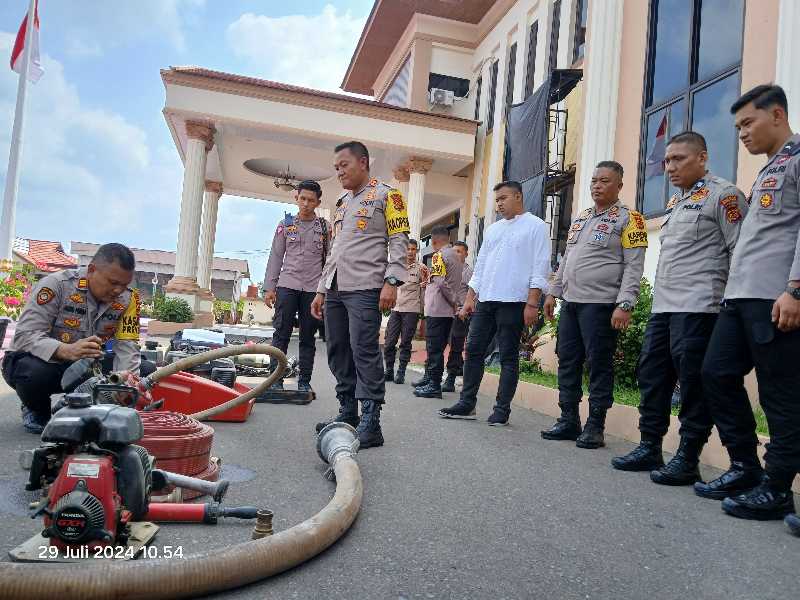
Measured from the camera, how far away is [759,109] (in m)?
3.10

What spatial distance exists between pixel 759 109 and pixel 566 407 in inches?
94.0

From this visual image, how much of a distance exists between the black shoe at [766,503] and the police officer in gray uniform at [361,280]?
1.95m

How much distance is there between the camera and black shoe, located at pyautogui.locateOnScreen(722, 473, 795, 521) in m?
2.87

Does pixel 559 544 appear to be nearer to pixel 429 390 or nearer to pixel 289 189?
pixel 429 390

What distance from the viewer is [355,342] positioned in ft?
13.2

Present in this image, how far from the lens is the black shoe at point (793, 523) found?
2646mm

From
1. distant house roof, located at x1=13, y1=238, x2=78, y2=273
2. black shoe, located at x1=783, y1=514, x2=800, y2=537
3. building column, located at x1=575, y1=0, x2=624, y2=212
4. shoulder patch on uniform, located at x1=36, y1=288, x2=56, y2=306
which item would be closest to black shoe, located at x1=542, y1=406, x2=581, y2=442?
black shoe, located at x1=783, y1=514, x2=800, y2=537

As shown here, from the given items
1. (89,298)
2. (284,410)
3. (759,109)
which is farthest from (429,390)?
(759,109)

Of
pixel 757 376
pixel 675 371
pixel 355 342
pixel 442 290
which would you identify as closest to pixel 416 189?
pixel 442 290

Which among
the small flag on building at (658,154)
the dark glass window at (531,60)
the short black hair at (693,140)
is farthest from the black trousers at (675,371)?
the dark glass window at (531,60)

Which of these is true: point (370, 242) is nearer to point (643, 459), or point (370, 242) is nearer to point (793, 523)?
point (643, 459)

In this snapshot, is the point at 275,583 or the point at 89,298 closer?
the point at 275,583

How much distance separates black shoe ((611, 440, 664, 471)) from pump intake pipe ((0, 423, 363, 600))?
7.21 feet

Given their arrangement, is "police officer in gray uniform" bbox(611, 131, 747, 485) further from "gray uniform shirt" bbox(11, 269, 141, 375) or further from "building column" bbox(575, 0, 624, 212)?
"building column" bbox(575, 0, 624, 212)
